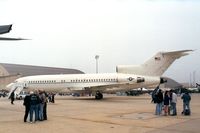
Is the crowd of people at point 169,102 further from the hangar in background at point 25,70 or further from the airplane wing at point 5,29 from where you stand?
the hangar in background at point 25,70

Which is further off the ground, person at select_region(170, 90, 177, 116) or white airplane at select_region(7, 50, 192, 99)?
white airplane at select_region(7, 50, 192, 99)

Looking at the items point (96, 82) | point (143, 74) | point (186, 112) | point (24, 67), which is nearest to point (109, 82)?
point (96, 82)

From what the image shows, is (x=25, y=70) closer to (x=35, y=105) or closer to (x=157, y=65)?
(x=157, y=65)

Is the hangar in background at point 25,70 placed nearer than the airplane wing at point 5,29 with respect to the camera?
No

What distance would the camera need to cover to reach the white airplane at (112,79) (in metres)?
41.1

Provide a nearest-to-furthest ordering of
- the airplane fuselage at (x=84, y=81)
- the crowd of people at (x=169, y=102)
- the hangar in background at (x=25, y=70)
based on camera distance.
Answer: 1. the crowd of people at (x=169, y=102)
2. the airplane fuselage at (x=84, y=81)
3. the hangar in background at (x=25, y=70)

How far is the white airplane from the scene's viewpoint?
1619 inches

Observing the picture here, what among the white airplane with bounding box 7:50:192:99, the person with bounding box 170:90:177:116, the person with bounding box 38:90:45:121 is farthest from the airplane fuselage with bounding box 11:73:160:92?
the person with bounding box 38:90:45:121

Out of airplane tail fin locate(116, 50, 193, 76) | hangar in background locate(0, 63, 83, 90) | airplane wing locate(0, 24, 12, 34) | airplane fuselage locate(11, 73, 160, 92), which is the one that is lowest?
airplane fuselage locate(11, 73, 160, 92)

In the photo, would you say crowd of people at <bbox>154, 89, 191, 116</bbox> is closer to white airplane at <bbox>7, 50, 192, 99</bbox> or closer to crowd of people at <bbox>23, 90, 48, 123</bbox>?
crowd of people at <bbox>23, 90, 48, 123</bbox>

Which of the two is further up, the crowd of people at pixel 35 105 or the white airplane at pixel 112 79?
the white airplane at pixel 112 79

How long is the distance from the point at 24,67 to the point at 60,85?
65911 millimetres

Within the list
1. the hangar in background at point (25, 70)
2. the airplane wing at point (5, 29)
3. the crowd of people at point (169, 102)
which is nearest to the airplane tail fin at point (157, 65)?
the crowd of people at point (169, 102)

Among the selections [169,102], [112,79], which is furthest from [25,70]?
[169,102]
